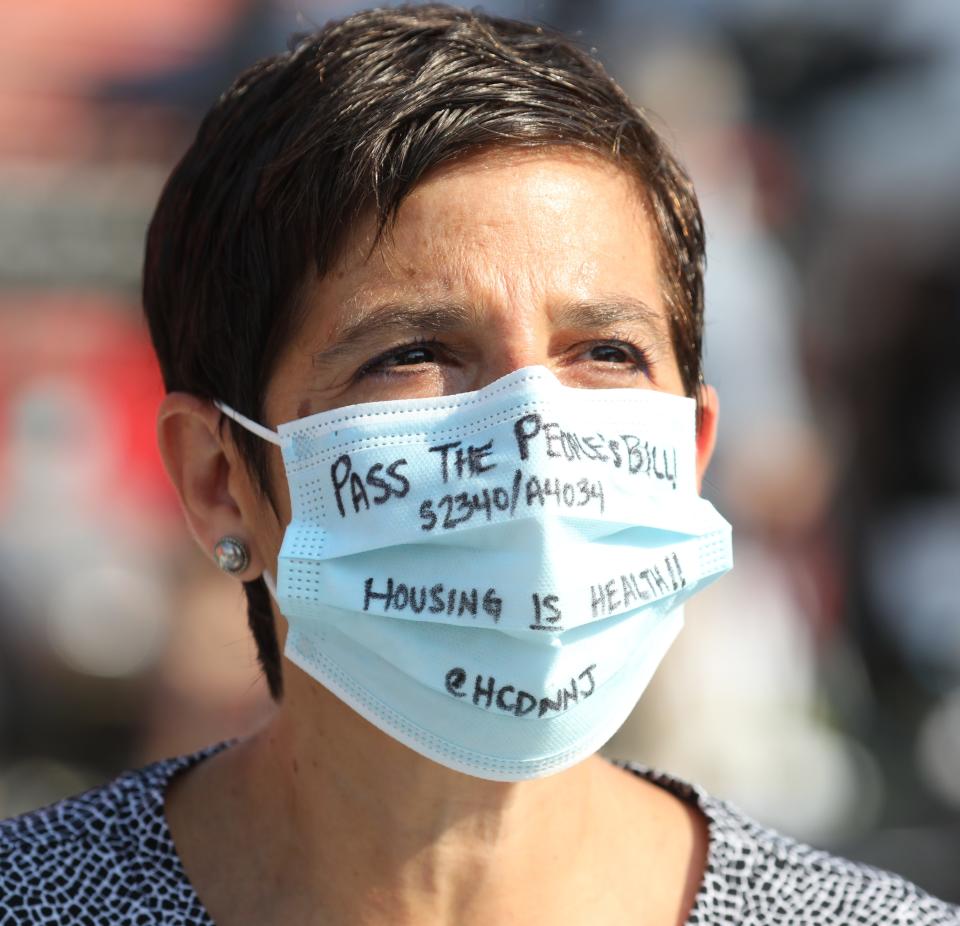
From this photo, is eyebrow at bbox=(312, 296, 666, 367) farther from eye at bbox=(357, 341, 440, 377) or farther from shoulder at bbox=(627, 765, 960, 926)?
shoulder at bbox=(627, 765, 960, 926)

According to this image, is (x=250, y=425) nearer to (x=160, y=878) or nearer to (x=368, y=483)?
(x=368, y=483)

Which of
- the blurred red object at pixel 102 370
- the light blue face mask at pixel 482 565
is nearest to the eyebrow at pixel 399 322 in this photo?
the light blue face mask at pixel 482 565

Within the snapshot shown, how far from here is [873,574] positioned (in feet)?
20.5

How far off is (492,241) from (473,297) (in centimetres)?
9

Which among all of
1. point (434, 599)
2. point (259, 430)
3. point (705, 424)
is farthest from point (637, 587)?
point (259, 430)

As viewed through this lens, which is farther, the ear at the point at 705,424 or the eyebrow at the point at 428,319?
the ear at the point at 705,424

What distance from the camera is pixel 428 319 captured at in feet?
6.58

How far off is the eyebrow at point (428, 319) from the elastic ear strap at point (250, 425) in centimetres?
13

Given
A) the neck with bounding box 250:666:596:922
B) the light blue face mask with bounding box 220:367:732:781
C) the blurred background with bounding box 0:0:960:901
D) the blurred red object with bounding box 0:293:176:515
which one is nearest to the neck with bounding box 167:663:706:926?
the neck with bounding box 250:666:596:922

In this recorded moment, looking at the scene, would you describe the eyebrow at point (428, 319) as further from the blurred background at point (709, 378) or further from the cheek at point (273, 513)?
the blurred background at point (709, 378)

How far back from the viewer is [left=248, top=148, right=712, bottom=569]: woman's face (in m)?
2.00

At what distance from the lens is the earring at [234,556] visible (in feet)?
7.24

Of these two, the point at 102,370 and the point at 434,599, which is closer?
the point at 434,599

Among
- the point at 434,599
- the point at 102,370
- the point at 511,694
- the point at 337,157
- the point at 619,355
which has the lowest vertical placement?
the point at 102,370
